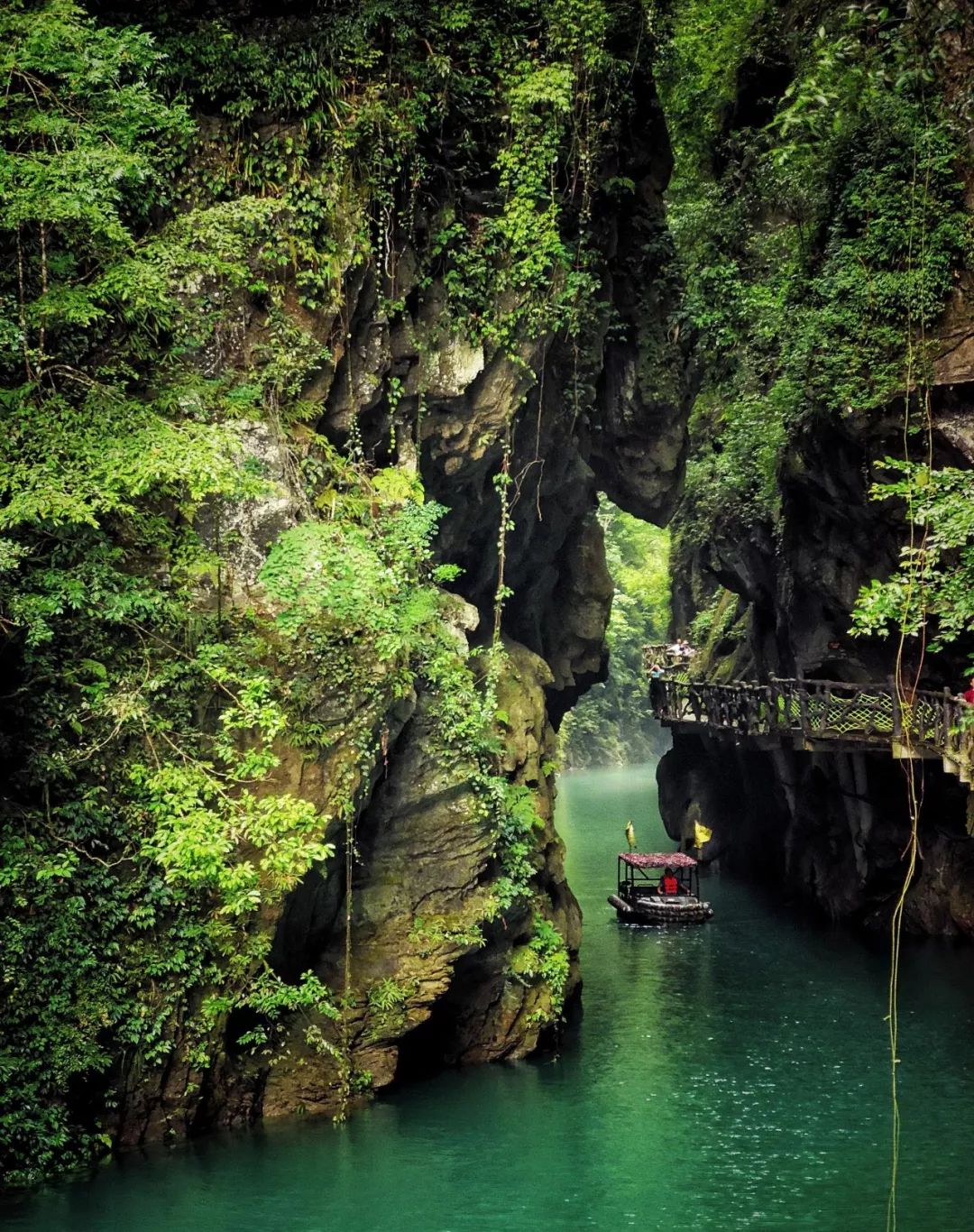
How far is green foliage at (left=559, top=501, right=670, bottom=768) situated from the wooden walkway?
25.7 metres

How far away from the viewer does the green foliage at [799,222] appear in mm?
18812

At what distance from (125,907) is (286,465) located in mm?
5245

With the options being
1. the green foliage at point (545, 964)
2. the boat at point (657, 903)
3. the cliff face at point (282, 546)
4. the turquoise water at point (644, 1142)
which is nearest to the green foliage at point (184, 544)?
the cliff face at point (282, 546)

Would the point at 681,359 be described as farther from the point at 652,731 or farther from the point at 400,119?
the point at 652,731

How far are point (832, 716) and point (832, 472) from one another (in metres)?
3.75

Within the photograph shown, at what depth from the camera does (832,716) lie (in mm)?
21594

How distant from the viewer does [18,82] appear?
1513 centimetres

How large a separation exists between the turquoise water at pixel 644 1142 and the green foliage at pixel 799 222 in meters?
8.60

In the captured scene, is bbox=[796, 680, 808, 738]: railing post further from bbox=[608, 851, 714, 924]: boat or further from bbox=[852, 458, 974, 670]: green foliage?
bbox=[852, 458, 974, 670]: green foliage

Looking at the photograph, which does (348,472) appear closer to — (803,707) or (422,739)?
(422,739)

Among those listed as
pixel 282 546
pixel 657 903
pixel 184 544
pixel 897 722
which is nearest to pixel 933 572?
pixel 897 722

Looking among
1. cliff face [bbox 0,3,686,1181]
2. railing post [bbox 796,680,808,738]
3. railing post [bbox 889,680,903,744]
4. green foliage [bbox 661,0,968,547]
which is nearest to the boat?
railing post [bbox 796,680,808,738]

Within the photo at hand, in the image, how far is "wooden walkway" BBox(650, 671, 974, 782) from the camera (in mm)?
17594

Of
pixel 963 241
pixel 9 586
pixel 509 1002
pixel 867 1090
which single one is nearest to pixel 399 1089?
pixel 509 1002
